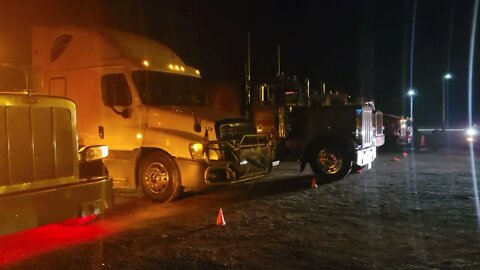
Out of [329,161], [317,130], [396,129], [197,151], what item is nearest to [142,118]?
[197,151]

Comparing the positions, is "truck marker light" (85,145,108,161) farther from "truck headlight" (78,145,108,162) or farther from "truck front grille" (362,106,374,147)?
"truck front grille" (362,106,374,147)

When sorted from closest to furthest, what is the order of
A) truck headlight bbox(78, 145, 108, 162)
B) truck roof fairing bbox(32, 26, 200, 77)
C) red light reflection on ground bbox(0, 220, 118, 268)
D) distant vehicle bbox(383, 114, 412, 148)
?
red light reflection on ground bbox(0, 220, 118, 268), truck headlight bbox(78, 145, 108, 162), truck roof fairing bbox(32, 26, 200, 77), distant vehicle bbox(383, 114, 412, 148)

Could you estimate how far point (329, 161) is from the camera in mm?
13547

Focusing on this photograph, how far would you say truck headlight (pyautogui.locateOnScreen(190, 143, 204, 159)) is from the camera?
992 centimetres

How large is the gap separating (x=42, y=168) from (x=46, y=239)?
5.03ft

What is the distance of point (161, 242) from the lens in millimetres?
7211

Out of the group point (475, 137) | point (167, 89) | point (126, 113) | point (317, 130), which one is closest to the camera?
point (126, 113)

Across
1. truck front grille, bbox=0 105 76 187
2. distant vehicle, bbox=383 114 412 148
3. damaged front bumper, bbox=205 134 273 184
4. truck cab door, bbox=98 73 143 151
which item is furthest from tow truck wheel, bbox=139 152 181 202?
distant vehicle, bbox=383 114 412 148

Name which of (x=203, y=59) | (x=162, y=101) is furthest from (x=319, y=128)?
(x=203, y=59)

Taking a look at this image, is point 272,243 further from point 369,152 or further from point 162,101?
point 369,152

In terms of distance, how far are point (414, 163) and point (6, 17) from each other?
15227mm

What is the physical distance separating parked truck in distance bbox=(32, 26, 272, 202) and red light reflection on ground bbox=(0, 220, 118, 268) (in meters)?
1.96

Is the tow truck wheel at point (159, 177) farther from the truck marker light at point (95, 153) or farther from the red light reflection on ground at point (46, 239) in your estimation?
the truck marker light at point (95, 153)

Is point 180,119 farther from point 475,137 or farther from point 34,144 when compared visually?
point 475,137
